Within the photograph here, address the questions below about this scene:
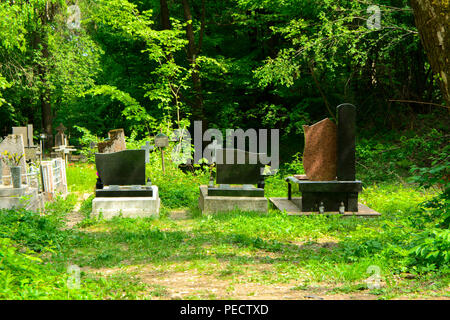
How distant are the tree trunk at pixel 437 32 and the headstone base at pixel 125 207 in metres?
6.32

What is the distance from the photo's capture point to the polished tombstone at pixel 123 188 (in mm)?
9461

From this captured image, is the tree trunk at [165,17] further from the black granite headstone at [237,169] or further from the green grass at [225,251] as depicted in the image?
the green grass at [225,251]

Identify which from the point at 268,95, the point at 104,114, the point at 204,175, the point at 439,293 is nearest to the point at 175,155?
the point at 204,175

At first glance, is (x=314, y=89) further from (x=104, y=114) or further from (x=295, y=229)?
(x=104, y=114)

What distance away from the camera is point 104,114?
90.9 ft

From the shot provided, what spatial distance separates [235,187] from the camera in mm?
10047

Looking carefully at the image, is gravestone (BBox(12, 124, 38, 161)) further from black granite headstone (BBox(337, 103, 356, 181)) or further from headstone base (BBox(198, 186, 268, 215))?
black granite headstone (BBox(337, 103, 356, 181))

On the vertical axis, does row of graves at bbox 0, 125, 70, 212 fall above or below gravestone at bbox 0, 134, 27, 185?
below

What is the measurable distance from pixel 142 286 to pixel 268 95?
1627 cm

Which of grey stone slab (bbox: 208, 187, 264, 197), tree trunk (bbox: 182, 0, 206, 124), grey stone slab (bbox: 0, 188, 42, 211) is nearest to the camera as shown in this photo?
grey stone slab (bbox: 0, 188, 42, 211)

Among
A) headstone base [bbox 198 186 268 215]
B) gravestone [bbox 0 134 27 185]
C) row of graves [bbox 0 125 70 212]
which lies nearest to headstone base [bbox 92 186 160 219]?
headstone base [bbox 198 186 268 215]

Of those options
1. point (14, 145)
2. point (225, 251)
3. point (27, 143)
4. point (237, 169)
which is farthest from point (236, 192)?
point (27, 143)

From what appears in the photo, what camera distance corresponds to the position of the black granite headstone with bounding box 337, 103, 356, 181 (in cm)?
945

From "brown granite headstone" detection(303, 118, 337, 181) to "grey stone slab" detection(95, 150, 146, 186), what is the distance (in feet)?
12.4
